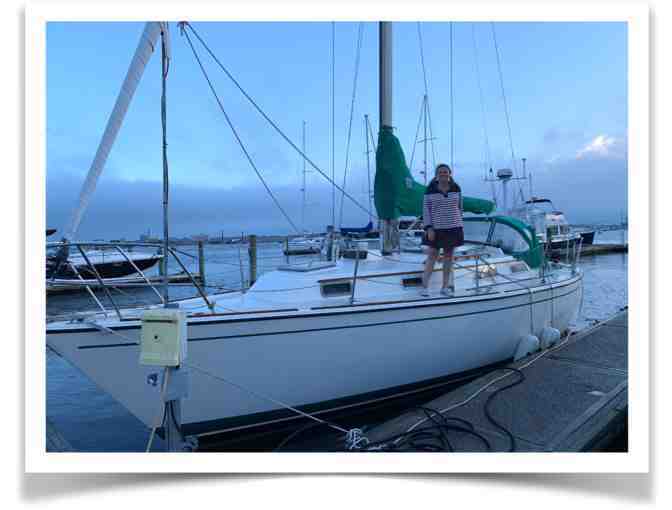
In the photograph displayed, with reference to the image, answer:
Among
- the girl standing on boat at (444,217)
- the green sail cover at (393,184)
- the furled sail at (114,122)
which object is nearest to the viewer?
the furled sail at (114,122)

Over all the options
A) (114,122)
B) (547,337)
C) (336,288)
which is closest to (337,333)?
(336,288)

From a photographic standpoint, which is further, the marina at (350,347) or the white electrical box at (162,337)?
the marina at (350,347)

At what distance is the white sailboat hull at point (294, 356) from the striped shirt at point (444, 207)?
0.79 meters

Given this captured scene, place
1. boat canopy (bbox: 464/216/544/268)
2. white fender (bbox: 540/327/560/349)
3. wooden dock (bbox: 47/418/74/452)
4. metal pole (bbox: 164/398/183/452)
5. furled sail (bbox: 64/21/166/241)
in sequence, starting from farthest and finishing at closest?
boat canopy (bbox: 464/216/544/268) < white fender (bbox: 540/327/560/349) < wooden dock (bbox: 47/418/74/452) < furled sail (bbox: 64/21/166/241) < metal pole (bbox: 164/398/183/452)

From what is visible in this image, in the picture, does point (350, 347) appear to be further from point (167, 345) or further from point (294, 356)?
point (167, 345)

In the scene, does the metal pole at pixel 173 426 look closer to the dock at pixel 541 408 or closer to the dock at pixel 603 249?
the dock at pixel 541 408

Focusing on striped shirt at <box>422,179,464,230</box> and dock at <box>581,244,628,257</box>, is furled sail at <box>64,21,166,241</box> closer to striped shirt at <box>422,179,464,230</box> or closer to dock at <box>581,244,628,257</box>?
striped shirt at <box>422,179,464,230</box>

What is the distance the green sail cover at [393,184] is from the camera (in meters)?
5.52

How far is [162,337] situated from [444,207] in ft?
10.1

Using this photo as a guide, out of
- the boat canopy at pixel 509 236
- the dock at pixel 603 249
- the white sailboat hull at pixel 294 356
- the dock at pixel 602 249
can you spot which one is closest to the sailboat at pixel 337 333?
the white sailboat hull at pixel 294 356

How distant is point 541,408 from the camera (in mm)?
4188

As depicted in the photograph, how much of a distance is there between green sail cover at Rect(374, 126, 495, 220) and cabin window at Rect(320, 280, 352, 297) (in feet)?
3.98

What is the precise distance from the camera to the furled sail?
3.42 metres

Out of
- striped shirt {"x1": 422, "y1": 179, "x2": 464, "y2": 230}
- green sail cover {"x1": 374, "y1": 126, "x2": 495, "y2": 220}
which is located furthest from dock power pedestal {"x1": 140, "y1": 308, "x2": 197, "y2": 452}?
green sail cover {"x1": 374, "y1": 126, "x2": 495, "y2": 220}
